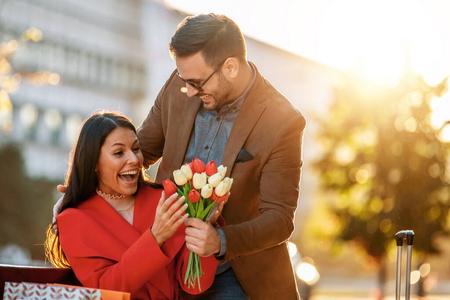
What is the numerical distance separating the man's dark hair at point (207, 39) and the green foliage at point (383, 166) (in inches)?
515

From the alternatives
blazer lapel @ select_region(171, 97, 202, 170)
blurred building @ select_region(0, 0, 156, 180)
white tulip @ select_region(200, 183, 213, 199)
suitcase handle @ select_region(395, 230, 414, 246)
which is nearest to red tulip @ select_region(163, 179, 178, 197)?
white tulip @ select_region(200, 183, 213, 199)

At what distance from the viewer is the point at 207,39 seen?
3.22 metres

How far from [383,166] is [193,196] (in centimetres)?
1682

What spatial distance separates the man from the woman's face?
0.32 metres

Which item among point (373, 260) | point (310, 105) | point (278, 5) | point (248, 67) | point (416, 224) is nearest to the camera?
point (248, 67)

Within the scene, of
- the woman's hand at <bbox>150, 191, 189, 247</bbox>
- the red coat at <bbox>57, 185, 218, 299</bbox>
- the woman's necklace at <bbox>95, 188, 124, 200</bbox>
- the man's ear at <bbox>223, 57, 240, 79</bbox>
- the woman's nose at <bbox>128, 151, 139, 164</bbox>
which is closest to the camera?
the woman's hand at <bbox>150, 191, 189, 247</bbox>

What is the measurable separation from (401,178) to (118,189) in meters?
16.2

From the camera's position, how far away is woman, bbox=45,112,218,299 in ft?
9.15

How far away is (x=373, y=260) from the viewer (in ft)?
66.2

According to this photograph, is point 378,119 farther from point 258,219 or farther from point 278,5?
point 258,219

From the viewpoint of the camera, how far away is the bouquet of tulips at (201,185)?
270 centimetres

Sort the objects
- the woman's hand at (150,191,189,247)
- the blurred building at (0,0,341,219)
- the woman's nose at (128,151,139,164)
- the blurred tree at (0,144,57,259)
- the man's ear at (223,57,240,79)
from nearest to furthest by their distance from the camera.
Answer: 1. the woman's hand at (150,191,189,247)
2. the woman's nose at (128,151,139,164)
3. the man's ear at (223,57,240,79)
4. the blurred tree at (0,144,57,259)
5. the blurred building at (0,0,341,219)

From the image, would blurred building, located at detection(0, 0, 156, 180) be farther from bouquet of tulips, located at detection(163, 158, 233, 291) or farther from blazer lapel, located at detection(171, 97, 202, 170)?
bouquet of tulips, located at detection(163, 158, 233, 291)

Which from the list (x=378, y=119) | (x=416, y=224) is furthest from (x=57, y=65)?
(x=416, y=224)
